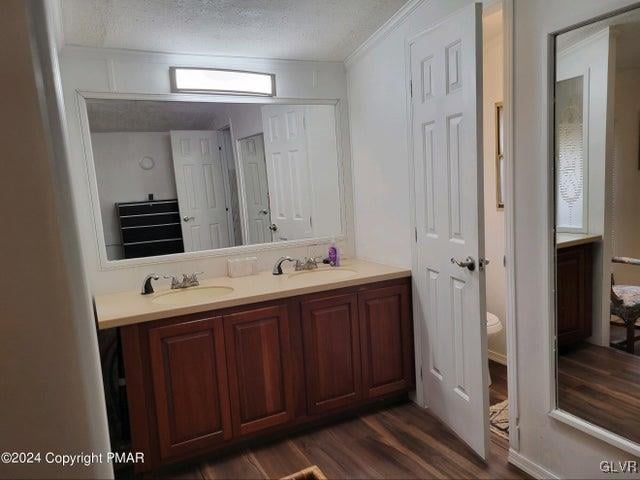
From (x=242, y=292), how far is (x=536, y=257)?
1.33 m

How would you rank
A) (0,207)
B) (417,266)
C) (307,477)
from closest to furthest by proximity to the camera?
(0,207) < (307,477) < (417,266)

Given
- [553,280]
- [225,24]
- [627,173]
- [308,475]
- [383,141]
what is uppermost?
[225,24]

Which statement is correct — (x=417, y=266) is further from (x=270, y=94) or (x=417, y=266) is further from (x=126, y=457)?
(x=126, y=457)

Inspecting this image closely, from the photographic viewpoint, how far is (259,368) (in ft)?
6.94

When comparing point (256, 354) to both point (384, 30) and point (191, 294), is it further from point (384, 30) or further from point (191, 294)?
point (384, 30)

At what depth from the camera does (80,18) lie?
1.92 m

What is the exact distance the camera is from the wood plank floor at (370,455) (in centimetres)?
194

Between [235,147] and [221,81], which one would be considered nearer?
[221,81]

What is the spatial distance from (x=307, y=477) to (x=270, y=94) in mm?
2105

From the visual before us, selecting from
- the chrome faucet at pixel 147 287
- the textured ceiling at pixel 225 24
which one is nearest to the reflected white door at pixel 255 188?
the textured ceiling at pixel 225 24

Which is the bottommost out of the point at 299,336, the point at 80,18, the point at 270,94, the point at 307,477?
the point at 307,477

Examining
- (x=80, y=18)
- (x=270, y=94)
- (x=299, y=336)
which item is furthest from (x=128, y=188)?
(x=299, y=336)

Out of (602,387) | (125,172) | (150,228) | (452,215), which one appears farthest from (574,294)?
(125,172)

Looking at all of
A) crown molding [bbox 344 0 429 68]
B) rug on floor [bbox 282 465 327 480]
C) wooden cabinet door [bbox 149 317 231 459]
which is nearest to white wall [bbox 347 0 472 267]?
crown molding [bbox 344 0 429 68]
